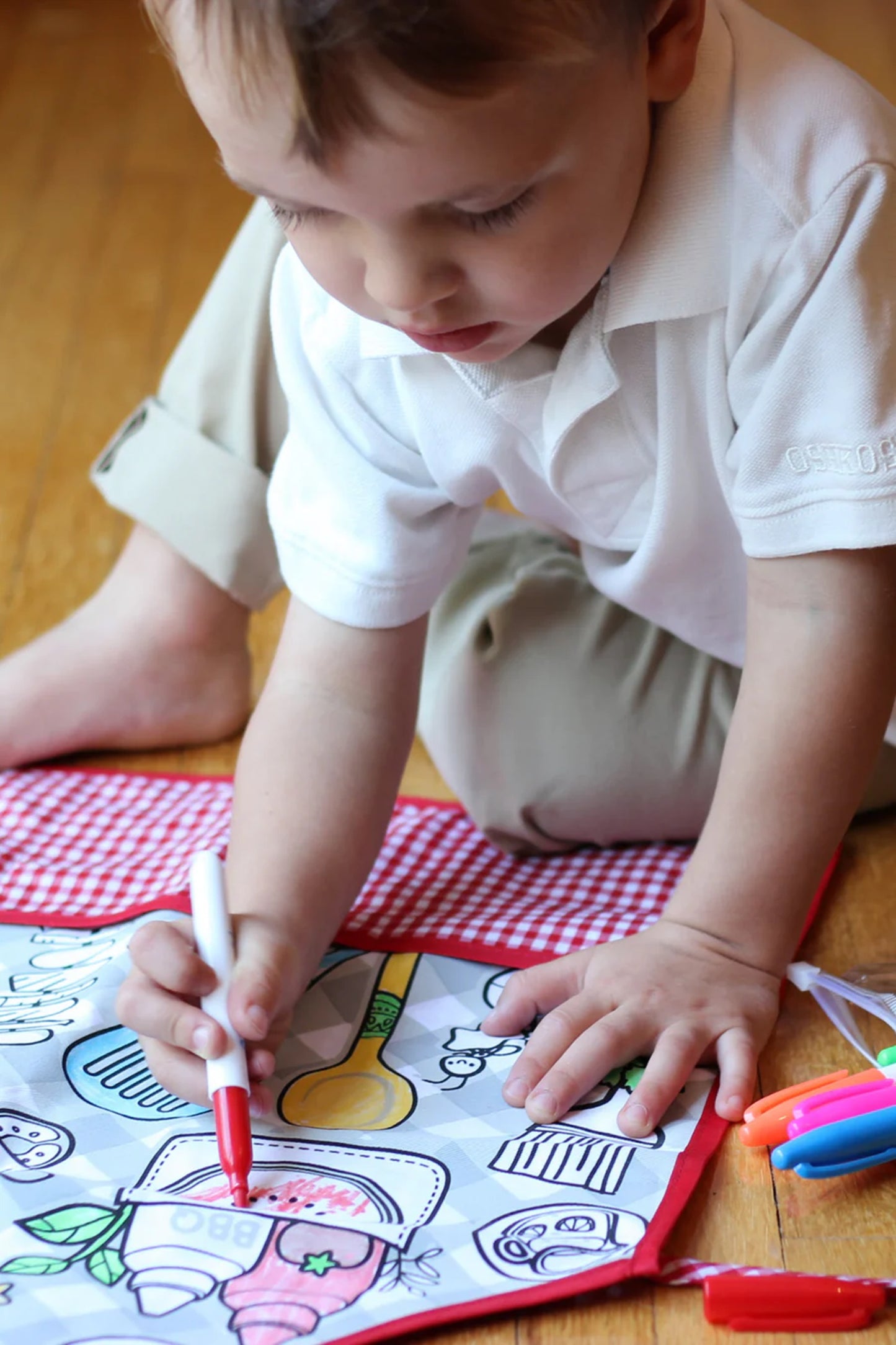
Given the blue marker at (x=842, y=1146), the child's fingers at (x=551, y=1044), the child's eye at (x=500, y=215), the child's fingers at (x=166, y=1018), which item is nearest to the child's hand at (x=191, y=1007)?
the child's fingers at (x=166, y=1018)

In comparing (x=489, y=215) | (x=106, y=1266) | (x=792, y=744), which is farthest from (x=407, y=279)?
(x=106, y=1266)

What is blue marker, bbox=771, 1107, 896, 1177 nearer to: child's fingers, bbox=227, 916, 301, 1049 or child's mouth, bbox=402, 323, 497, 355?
child's fingers, bbox=227, 916, 301, 1049

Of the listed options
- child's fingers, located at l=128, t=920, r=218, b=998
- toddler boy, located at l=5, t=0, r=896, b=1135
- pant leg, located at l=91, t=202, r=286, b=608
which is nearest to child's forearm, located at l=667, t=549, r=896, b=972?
toddler boy, located at l=5, t=0, r=896, b=1135

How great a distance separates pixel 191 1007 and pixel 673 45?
0.41 m

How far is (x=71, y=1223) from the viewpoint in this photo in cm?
59

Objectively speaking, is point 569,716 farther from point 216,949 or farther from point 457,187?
point 457,187

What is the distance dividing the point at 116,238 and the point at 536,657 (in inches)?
34.4

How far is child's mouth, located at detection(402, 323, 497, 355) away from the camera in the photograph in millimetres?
589

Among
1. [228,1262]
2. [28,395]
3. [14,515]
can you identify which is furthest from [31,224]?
[228,1262]

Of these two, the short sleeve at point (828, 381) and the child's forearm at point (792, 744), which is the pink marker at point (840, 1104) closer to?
the child's forearm at point (792, 744)

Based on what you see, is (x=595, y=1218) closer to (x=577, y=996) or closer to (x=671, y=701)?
(x=577, y=996)

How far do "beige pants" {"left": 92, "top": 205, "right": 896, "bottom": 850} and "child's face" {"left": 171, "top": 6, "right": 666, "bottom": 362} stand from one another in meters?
0.30

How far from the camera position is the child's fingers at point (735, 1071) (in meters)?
0.63

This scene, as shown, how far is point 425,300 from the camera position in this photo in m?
0.55
